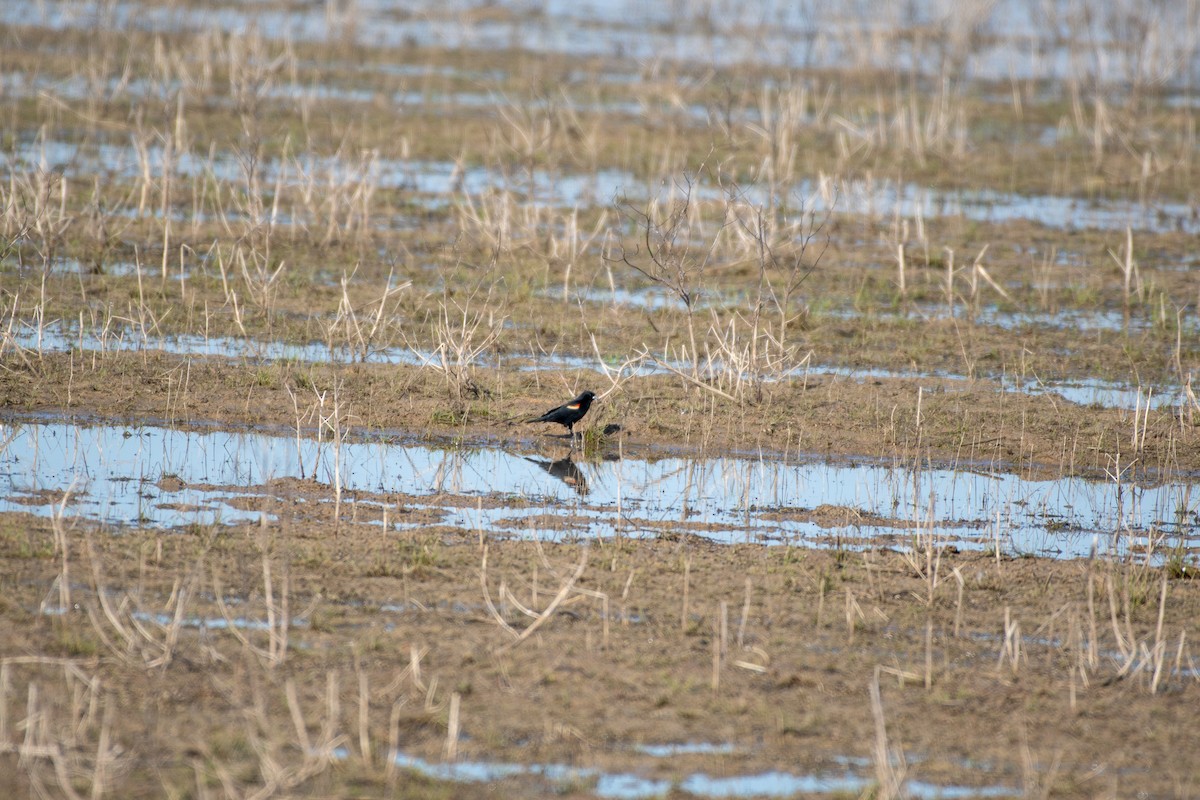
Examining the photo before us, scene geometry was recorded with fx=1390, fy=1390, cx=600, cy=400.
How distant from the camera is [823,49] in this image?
2509 cm

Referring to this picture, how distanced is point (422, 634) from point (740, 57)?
21515 mm

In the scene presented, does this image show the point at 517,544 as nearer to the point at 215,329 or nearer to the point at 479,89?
the point at 215,329

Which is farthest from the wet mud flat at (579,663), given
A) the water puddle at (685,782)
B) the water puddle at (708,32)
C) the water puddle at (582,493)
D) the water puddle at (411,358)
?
the water puddle at (708,32)

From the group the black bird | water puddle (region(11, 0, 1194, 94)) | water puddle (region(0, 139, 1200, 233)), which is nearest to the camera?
the black bird

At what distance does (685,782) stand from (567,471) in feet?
12.4

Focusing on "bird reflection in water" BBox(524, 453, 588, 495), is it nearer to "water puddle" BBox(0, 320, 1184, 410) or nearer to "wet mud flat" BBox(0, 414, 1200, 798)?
"wet mud flat" BBox(0, 414, 1200, 798)

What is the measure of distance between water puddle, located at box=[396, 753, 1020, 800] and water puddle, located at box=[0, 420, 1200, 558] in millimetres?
2097

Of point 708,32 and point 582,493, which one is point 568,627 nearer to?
point 582,493

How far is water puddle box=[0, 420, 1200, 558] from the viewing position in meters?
6.98

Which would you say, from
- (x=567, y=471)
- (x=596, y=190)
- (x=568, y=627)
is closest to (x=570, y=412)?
(x=567, y=471)

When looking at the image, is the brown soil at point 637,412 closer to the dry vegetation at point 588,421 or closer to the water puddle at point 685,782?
the dry vegetation at point 588,421

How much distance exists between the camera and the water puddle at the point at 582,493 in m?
6.98

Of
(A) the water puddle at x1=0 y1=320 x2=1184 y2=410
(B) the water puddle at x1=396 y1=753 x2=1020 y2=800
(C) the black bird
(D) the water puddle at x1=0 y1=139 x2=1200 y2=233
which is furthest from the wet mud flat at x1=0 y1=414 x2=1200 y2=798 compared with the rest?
(D) the water puddle at x1=0 y1=139 x2=1200 y2=233

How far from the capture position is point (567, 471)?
26.8 feet
